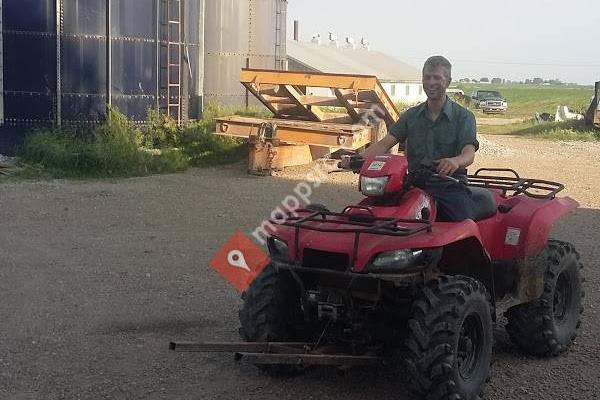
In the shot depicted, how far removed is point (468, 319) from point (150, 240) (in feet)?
17.2

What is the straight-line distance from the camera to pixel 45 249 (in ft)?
28.5

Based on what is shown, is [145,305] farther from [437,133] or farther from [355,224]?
[437,133]

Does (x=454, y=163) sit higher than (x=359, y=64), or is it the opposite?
(x=359, y=64)

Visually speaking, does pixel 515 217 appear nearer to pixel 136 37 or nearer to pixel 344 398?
pixel 344 398

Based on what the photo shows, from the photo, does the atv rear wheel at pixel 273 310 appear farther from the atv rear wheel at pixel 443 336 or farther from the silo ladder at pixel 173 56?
the silo ladder at pixel 173 56

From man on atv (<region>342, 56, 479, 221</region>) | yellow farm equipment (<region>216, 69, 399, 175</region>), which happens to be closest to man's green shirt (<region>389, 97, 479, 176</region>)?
man on atv (<region>342, 56, 479, 221</region>)

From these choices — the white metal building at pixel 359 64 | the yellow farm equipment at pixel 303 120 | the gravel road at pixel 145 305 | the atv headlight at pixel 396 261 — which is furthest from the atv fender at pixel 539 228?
the white metal building at pixel 359 64

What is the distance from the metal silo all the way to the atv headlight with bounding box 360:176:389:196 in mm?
13719

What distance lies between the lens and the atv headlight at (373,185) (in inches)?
185

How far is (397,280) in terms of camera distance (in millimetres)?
4430

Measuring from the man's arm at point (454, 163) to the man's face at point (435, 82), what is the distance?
41 cm

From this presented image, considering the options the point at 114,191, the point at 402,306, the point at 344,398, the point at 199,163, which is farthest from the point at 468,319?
the point at 199,163

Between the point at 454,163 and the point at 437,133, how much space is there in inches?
21.2

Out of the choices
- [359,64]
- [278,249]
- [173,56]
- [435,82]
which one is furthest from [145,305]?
[359,64]
